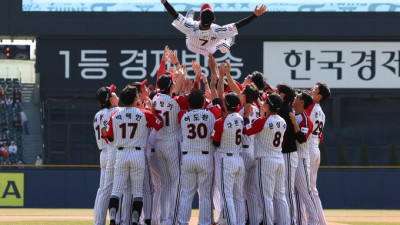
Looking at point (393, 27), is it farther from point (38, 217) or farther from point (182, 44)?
point (38, 217)

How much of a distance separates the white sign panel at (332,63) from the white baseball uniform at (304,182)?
41.3ft

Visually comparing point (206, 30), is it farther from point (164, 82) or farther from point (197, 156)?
point (197, 156)

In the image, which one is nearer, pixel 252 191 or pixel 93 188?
pixel 252 191

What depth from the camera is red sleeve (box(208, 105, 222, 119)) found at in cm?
1187

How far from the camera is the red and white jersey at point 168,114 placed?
1188 cm

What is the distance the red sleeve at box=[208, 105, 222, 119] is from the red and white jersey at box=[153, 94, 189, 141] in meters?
0.41

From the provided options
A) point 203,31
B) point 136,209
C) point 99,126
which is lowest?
point 136,209

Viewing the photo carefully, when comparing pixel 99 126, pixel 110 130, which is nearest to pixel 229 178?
pixel 110 130

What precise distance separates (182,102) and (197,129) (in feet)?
1.85

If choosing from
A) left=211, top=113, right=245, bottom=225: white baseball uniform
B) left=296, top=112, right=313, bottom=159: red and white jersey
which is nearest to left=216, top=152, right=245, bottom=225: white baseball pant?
left=211, top=113, right=245, bottom=225: white baseball uniform

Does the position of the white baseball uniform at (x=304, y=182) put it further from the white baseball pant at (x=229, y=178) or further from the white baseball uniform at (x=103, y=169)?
the white baseball uniform at (x=103, y=169)

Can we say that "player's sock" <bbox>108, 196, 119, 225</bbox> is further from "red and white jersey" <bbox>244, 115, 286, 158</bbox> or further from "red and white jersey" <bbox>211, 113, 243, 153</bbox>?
"red and white jersey" <bbox>244, 115, 286, 158</bbox>

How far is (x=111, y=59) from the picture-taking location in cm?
2481

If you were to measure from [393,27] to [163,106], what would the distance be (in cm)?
1396
